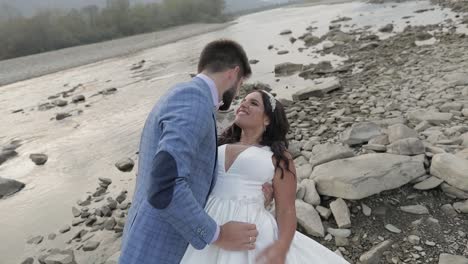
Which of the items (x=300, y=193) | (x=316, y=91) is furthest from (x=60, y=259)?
(x=316, y=91)

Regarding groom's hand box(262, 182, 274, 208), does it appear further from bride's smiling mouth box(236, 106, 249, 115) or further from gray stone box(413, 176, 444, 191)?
gray stone box(413, 176, 444, 191)

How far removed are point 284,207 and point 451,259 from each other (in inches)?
72.2

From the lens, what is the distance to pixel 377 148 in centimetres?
577

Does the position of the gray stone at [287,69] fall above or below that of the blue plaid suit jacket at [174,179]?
below

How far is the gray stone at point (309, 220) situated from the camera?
426cm

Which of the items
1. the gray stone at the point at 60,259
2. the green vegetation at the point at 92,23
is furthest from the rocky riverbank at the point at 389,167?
the green vegetation at the point at 92,23

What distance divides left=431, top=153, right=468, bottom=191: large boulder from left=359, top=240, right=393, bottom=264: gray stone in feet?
3.81

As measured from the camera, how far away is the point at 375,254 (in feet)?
12.4

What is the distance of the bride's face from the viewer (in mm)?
3271

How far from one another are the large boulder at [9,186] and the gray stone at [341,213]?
6.86 m

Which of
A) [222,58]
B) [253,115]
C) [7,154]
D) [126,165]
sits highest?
[222,58]

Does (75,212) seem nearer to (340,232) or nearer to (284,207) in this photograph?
(340,232)

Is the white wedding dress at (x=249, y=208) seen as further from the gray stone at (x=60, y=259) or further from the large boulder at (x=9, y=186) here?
the large boulder at (x=9, y=186)

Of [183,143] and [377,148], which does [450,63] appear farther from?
[183,143]
